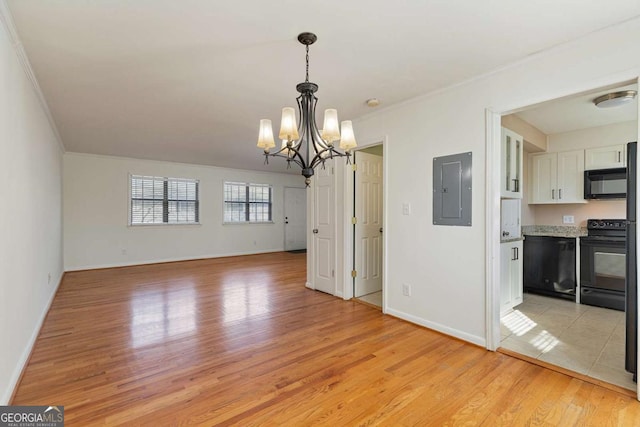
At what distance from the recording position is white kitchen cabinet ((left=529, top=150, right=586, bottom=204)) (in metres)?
4.34

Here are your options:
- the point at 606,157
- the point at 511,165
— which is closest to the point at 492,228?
the point at 511,165

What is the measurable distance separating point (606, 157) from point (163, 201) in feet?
26.6

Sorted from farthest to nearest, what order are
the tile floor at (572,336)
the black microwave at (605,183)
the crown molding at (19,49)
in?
the black microwave at (605,183) → the tile floor at (572,336) → the crown molding at (19,49)

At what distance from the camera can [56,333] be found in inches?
121

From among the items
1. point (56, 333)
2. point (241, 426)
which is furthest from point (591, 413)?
point (56, 333)

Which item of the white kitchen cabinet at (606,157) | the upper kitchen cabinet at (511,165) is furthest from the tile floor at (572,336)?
the white kitchen cabinet at (606,157)

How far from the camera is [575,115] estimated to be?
12.4 feet

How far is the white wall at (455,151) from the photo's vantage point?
2.19 meters

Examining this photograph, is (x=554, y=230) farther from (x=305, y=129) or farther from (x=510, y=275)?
(x=305, y=129)

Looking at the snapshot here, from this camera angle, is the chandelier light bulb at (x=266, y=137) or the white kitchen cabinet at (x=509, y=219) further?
the white kitchen cabinet at (x=509, y=219)

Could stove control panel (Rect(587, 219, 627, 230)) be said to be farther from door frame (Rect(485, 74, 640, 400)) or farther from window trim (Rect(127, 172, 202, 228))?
window trim (Rect(127, 172, 202, 228))

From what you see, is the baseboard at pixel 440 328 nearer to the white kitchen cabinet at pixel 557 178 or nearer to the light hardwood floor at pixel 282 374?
the light hardwood floor at pixel 282 374

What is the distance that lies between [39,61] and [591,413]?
461 centimetres

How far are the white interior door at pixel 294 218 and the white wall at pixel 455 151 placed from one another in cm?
583
